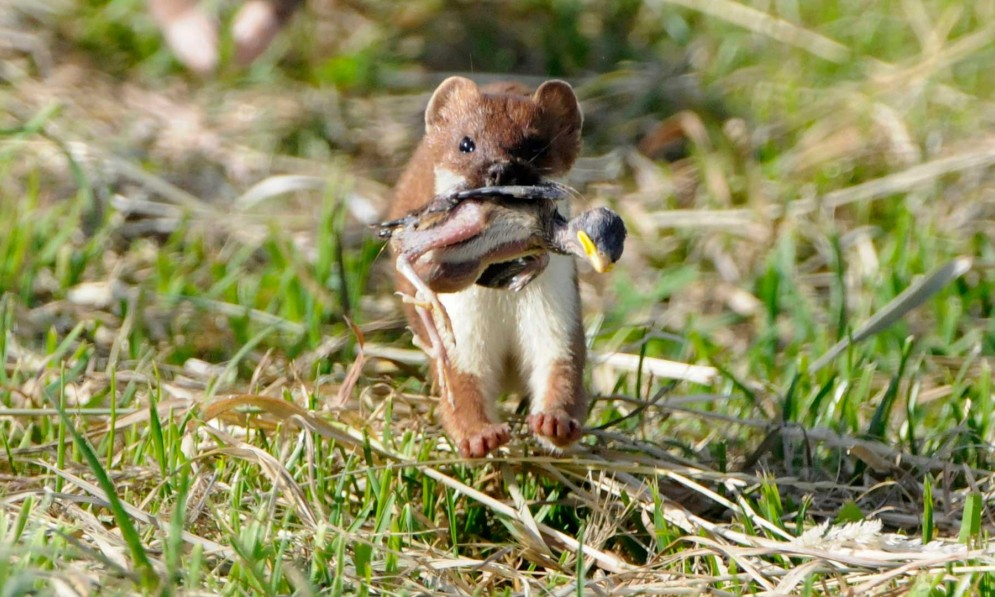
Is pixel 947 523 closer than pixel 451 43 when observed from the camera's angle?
Yes

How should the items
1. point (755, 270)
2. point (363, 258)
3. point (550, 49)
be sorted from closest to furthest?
point (363, 258) < point (755, 270) < point (550, 49)

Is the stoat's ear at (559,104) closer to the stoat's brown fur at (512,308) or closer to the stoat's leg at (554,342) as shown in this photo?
the stoat's brown fur at (512,308)

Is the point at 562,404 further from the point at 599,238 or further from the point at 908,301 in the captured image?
the point at 908,301

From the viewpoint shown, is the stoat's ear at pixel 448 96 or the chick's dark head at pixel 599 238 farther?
the stoat's ear at pixel 448 96

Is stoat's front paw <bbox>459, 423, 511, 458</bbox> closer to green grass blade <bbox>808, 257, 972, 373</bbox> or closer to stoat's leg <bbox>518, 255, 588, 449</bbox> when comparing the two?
stoat's leg <bbox>518, 255, 588, 449</bbox>

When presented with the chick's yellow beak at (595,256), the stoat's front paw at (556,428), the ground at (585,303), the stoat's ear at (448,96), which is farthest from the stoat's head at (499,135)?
the ground at (585,303)

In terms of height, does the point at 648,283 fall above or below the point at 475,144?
below

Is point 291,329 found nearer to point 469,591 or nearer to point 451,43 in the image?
point 469,591

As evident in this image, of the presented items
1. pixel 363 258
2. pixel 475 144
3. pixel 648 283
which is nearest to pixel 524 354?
Answer: pixel 475 144

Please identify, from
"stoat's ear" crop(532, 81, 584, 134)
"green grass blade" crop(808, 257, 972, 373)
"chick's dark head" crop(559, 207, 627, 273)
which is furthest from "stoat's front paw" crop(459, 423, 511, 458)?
"green grass blade" crop(808, 257, 972, 373)
